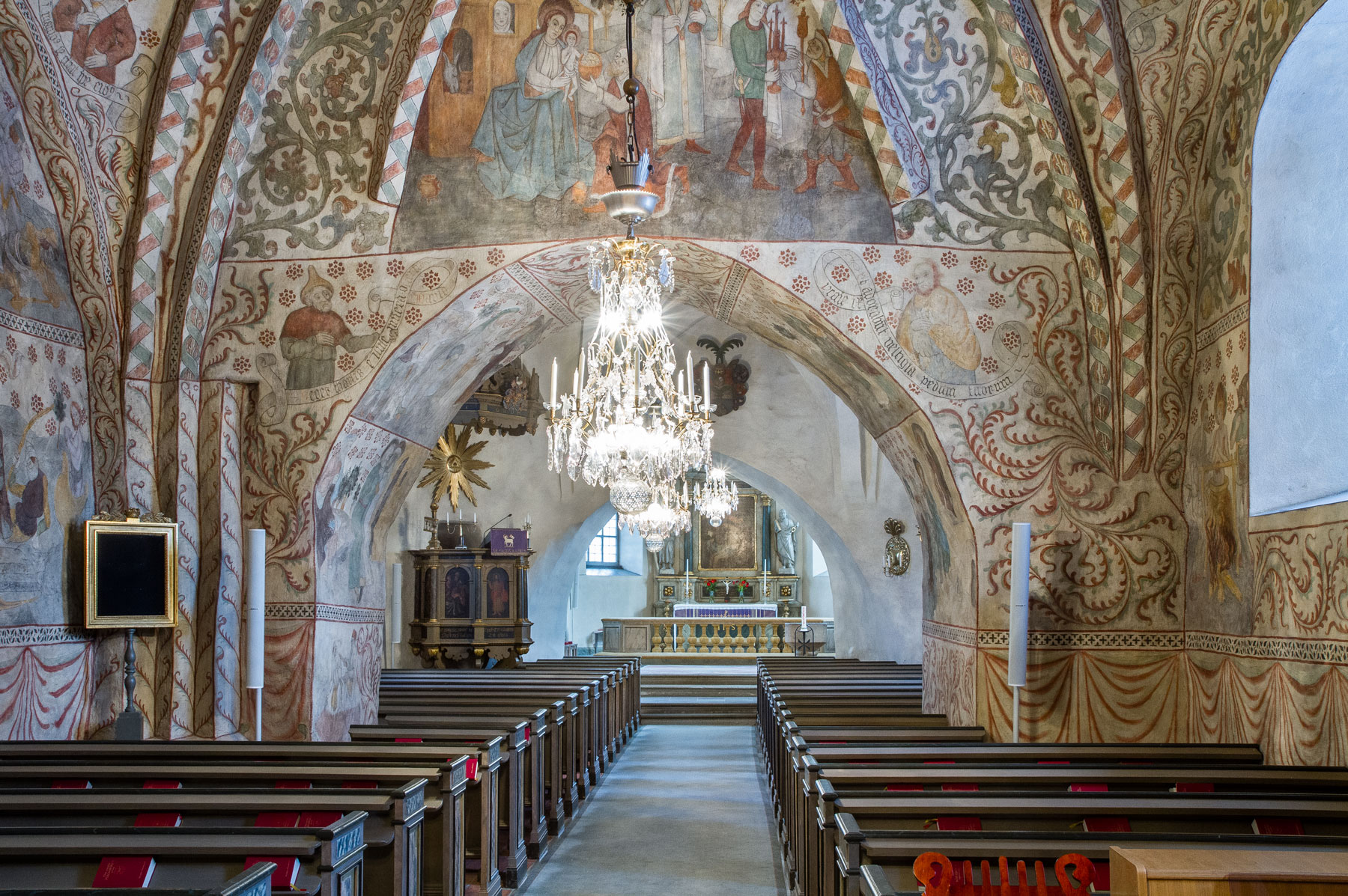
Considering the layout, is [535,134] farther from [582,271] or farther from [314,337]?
[314,337]

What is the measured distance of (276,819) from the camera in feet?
15.0

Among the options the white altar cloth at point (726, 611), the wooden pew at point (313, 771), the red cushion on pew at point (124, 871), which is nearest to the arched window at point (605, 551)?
the white altar cloth at point (726, 611)

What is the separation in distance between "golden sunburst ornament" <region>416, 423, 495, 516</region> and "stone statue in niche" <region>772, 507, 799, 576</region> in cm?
959

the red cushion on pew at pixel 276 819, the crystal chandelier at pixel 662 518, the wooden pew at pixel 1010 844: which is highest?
the crystal chandelier at pixel 662 518

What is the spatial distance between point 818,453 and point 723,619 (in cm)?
523

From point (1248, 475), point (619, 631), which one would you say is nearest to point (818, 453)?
point (619, 631)

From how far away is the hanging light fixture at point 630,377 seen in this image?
787 cm

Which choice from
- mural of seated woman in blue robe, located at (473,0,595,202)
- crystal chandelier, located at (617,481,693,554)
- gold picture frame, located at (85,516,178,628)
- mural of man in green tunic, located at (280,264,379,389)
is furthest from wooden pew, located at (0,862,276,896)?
crystal chandelier, located at (617,481,693,554)

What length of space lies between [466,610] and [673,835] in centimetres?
914

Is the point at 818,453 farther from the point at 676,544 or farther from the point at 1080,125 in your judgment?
the point at 1080,125

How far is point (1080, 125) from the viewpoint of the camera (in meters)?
7.85

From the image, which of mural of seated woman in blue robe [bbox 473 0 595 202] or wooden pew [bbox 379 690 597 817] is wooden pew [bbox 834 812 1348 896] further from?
mural of seated woman in blue robe [bbox 473 0 595 202]

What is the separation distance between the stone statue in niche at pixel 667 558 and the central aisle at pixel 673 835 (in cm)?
1273

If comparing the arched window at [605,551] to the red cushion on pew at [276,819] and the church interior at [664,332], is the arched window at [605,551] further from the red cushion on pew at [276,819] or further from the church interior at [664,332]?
the red cushion on pew at [276,819]
